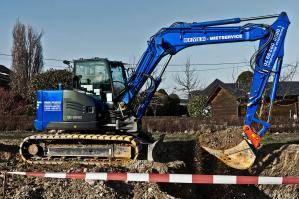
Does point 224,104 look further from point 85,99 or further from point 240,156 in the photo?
point 85,99

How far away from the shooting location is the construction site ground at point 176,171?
9.07 m

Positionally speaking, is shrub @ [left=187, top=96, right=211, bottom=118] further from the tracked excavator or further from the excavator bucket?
the excavator bucket

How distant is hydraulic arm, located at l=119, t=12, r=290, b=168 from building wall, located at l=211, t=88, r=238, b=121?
30840mm

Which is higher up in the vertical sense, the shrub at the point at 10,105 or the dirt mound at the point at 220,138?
the shrub at the point at 10,105

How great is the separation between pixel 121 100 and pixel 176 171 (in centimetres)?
269

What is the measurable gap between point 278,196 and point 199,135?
325 centimetres

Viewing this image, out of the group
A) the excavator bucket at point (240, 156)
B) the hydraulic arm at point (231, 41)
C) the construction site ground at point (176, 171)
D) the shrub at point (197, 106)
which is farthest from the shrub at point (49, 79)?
the excavator bucket at point (240, 156)

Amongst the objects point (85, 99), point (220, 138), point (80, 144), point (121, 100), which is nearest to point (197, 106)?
point (220, 138)

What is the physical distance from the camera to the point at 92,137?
12.9m

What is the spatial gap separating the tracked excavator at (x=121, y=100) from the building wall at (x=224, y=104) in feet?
101

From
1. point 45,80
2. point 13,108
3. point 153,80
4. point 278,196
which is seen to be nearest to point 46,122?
point 153,80

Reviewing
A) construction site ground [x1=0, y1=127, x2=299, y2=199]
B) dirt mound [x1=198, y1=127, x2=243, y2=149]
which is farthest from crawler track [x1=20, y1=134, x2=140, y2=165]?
dirt mound [x1=198, y1=127, x2=243, y2=149]

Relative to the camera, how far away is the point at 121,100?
13.6m

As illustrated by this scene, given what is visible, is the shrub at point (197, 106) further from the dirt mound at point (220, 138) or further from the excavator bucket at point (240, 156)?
the excavator bucket at point (240, 156)
